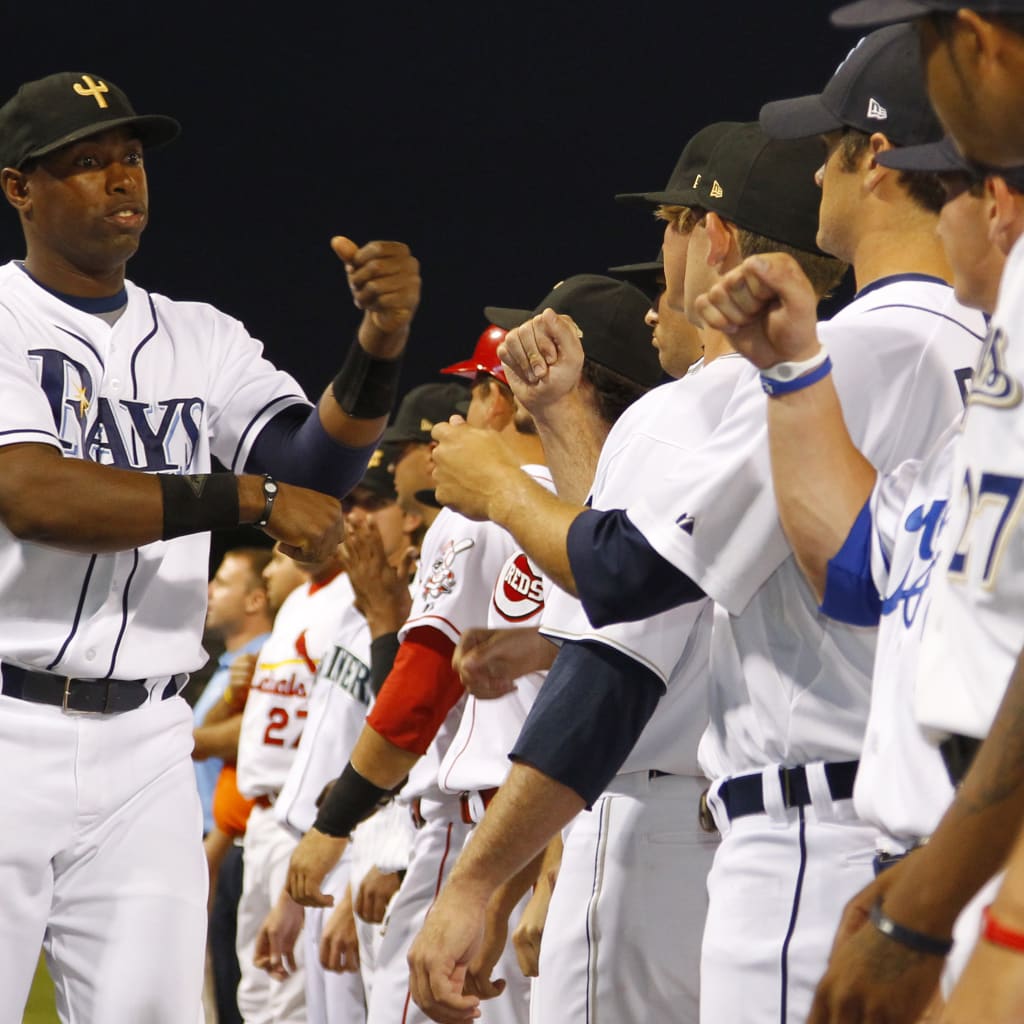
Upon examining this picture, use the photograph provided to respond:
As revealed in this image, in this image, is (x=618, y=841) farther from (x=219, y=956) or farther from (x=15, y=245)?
(x=15, y=245)

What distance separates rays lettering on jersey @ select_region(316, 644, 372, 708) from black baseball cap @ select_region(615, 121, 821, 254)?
2.54 metres

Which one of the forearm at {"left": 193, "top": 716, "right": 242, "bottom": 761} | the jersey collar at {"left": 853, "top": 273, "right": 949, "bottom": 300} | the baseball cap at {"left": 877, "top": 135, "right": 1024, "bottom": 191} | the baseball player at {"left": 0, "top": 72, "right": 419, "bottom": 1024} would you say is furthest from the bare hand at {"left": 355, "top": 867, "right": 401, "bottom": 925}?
the forearm at {"left": 193, "top": 716, "right": 242, "bottom": 761}

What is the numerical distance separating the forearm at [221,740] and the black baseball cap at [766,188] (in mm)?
4188

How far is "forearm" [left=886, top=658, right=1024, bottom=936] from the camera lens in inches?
40.8

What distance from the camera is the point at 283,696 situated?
5.35 m

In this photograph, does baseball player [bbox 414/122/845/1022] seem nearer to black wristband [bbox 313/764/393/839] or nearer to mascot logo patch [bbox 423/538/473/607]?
mascot logo patch [bbox 423/538/473/607]

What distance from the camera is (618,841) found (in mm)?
2221

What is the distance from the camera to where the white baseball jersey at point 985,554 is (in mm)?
1107

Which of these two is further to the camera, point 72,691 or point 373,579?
point 373,579

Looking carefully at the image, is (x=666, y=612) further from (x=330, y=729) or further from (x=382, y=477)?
(x=382, y=477)

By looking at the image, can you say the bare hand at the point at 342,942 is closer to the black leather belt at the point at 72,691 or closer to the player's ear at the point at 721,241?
the black leather belt at the point at 72,691

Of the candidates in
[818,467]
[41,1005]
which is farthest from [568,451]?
[41,1005]

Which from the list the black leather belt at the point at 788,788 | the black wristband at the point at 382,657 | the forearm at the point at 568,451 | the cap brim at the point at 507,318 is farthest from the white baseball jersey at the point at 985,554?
the black wristband at the point at 382,657

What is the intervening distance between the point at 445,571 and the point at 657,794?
1143mm
